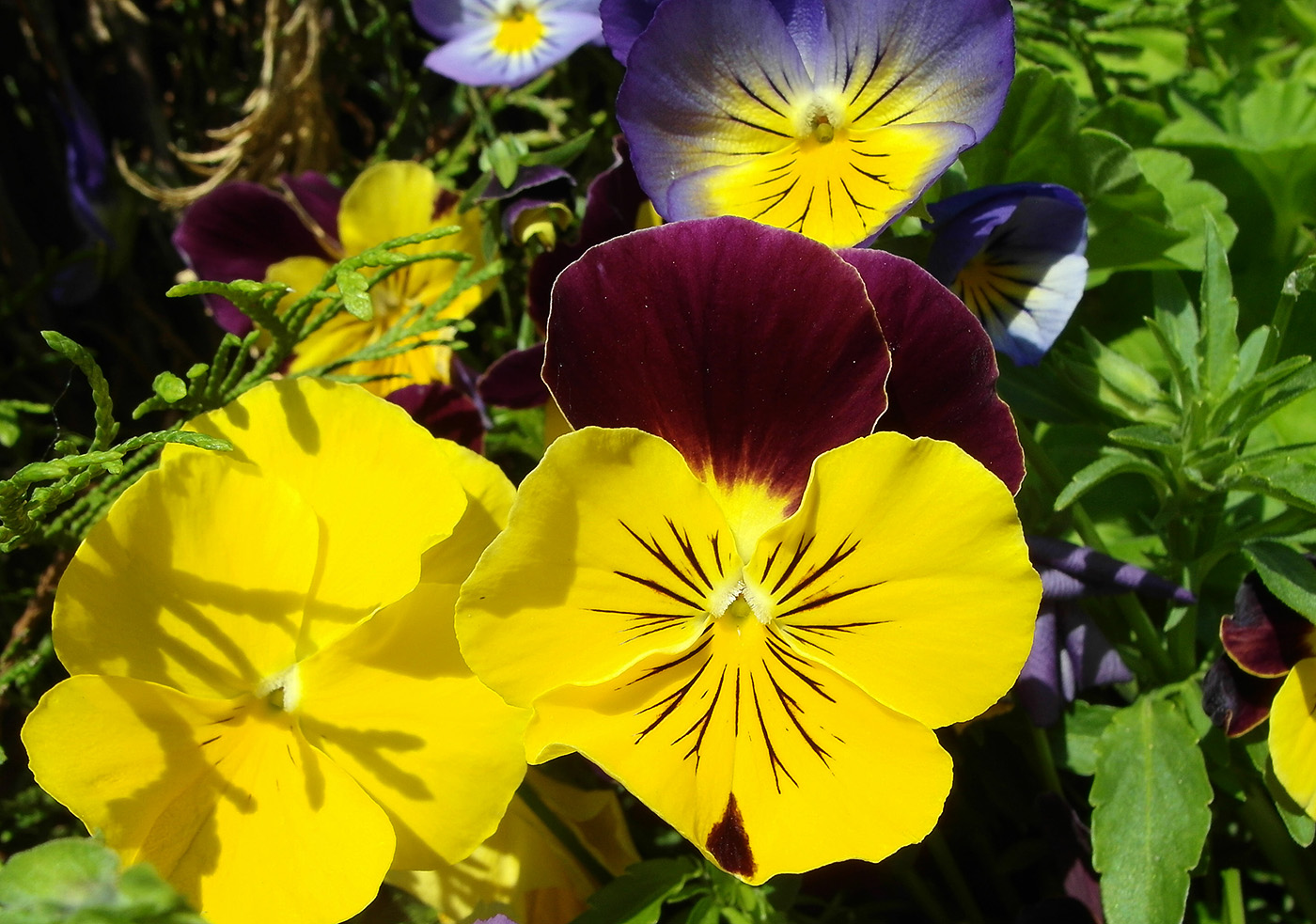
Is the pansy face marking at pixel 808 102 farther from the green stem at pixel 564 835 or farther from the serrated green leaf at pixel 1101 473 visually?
the green stem at pixel 564 835

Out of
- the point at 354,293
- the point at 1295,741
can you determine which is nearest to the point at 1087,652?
the point at 1295,741

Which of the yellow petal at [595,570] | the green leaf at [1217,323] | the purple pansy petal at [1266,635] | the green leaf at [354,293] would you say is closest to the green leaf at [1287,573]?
the purple pansy petal at [1266,635]

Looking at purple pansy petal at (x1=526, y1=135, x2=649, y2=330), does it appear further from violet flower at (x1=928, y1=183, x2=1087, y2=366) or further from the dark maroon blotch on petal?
the dark maroon blotch on petal

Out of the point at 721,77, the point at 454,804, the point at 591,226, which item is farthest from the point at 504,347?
Result: the point at 454,804

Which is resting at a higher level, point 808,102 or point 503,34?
point 503,34

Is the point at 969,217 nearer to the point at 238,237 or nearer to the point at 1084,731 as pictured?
the point at 1084,731

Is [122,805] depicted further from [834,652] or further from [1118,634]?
[1118,634]
